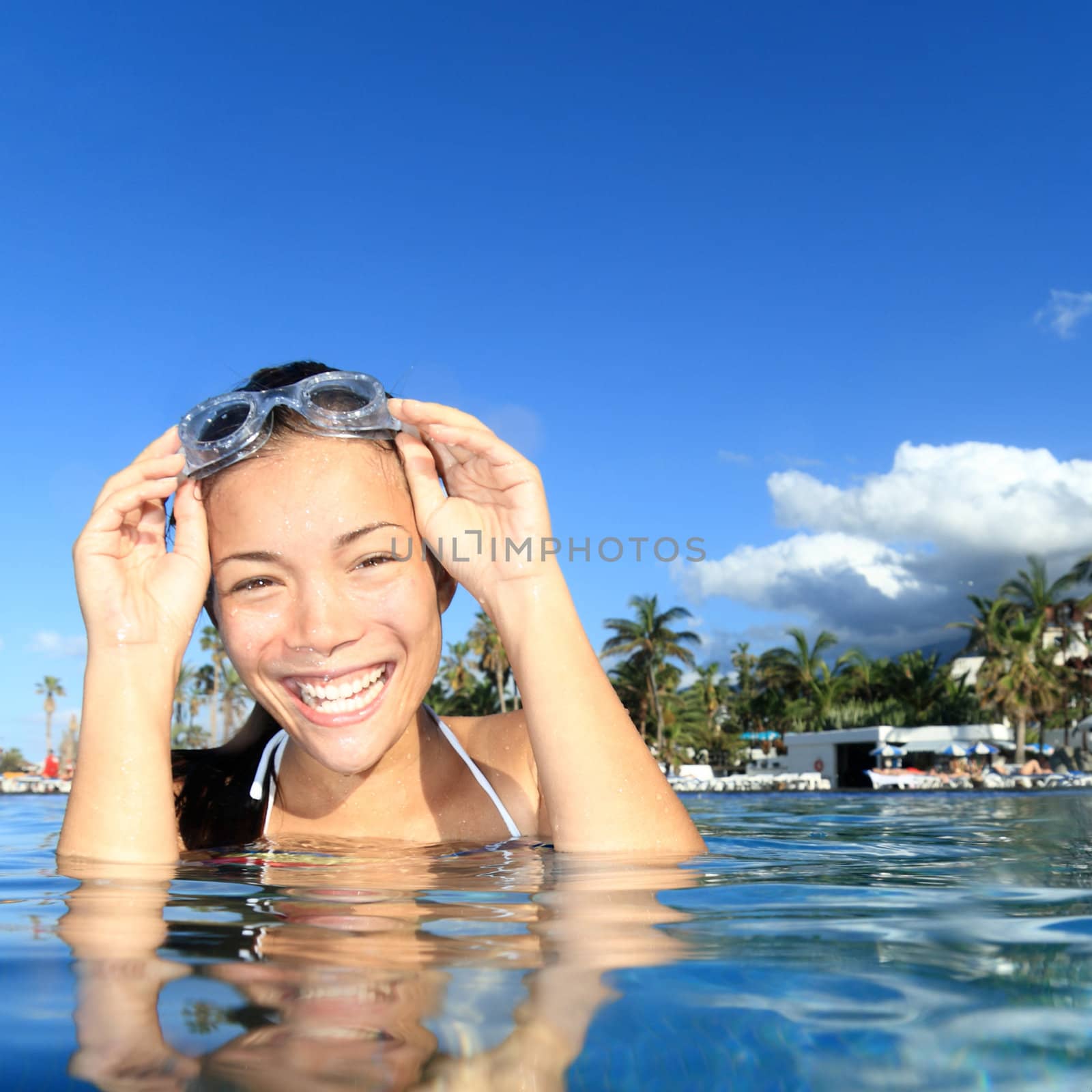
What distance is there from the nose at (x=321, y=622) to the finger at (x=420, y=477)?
0.38 meters

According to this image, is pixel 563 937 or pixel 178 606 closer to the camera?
pixel 563 937

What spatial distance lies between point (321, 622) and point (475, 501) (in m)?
0.59

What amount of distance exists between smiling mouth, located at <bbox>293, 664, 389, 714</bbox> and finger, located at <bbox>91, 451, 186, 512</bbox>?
2.62ft

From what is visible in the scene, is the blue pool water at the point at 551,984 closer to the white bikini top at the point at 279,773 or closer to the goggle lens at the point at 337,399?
the white bikini top at the point at 279,773

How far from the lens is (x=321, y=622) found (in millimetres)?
2701

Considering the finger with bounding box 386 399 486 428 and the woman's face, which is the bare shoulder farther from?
the finger with bounding box 386 399 486 428

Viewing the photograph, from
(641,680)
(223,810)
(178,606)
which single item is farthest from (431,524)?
(641,680)

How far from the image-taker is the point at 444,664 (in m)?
60.8

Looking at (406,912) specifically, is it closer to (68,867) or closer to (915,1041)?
(915,1041)

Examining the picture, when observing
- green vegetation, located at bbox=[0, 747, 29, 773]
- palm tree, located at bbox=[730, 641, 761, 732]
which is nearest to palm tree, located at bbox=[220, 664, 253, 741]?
green vegetation, located at bbox=[0, 747, 29, 773]

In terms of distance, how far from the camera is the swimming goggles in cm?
296

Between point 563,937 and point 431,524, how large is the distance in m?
1.69

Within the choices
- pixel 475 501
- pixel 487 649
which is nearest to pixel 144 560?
pixel 475 501

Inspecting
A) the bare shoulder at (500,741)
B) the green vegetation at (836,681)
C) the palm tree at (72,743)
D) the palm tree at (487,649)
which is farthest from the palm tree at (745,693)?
the bare shoulder at (500,741)
